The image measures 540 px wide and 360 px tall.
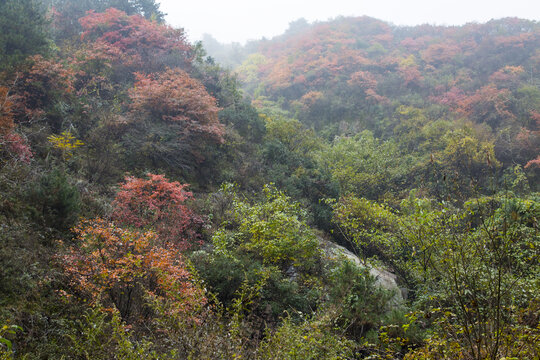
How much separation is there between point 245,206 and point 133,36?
12.7 meters

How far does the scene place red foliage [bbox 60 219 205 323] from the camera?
496 cm

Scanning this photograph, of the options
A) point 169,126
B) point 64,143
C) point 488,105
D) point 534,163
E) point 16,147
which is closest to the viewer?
point 16,147

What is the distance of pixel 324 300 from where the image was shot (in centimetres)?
730

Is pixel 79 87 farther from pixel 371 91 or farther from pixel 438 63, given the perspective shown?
pixel 438 63

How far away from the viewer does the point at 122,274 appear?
194 inches

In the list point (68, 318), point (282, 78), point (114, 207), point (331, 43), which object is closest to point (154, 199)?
point (114, 207)

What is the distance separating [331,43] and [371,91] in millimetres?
12039

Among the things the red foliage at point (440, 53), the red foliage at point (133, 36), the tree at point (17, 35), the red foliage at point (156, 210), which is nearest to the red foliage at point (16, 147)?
the red foliage at point (156, 210)

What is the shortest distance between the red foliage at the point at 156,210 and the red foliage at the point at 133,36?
9.47 m

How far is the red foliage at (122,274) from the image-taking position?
16.3 ft

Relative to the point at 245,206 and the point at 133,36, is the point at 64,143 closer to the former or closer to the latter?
the point at 245,206

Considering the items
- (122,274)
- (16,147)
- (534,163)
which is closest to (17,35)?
(16,147)

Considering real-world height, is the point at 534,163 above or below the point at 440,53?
below

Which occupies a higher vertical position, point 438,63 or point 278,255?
point 438,63
